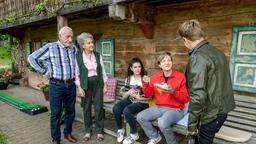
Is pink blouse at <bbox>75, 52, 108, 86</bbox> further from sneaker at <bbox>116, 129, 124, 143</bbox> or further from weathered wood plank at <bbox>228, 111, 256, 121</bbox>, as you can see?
weathered wood plank at <bbox>228, 111, 256, 121</bbox>

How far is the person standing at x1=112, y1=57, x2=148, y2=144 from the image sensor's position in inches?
152

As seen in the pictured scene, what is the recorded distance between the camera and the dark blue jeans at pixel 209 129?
2.36 m

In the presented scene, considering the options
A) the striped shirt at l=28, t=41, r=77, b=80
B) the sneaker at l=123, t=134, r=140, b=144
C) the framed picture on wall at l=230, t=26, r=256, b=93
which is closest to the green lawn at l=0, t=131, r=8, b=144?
the striped shirt at l=28, t=41, r=77, b=80

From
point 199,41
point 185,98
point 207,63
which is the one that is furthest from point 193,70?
point 185,98

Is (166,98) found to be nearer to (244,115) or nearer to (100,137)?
(244,115)

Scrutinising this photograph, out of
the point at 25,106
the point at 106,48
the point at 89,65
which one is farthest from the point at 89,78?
the point at 25,106

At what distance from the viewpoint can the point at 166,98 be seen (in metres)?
3.41

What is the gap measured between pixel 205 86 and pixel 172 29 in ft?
9.34

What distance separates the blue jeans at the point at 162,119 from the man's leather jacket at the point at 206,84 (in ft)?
2.83

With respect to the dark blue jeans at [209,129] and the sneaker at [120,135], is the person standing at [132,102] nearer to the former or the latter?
the sneaker at [120,135]

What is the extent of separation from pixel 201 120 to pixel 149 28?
311cm

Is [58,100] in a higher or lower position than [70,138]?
higher

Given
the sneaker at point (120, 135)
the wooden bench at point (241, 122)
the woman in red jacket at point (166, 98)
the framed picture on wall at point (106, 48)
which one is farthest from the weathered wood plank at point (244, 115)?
the framed picture on wall at point (106, 48)

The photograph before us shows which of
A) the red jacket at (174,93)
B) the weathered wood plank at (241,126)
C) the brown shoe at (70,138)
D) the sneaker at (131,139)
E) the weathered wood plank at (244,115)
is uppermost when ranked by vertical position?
the red jacket at (174,93)
